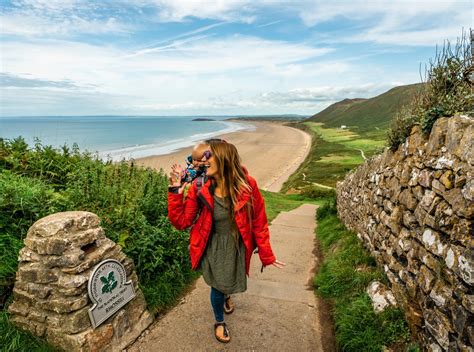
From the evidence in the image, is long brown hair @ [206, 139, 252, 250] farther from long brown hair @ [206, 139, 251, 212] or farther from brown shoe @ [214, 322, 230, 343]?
brown shoe @ [214, 322, 230, 343]

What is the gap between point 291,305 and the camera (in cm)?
442

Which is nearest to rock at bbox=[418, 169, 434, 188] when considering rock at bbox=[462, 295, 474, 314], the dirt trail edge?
rock at bbox=[462, 295, 474, 314]

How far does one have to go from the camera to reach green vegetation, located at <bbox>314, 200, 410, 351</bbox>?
3238mm

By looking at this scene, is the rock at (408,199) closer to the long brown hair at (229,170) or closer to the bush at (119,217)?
the long brown hair at (229,170)

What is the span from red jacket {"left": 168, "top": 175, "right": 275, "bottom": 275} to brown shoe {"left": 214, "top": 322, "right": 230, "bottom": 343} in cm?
94

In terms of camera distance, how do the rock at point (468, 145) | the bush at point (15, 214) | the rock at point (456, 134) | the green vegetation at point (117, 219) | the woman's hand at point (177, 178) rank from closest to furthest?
the rock at point (468, 145)
the rock at point (456, 134)
the woman's hand at point (177, 178)
the bush at point (15, 214)
the green vegetation at point (117, 219)

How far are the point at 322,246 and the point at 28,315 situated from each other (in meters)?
5.81

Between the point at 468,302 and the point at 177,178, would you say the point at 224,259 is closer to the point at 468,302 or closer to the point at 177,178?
the point at 177,178

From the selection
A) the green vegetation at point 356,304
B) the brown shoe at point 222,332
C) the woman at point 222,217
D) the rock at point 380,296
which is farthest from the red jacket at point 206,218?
the rock at point 380,296

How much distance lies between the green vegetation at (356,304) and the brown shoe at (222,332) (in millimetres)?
1335

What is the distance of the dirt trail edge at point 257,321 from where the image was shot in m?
3.61

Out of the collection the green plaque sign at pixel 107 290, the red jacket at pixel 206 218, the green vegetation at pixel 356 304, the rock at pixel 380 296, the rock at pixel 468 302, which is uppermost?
the red jacket at pixel 206 218

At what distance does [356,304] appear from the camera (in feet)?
12.3

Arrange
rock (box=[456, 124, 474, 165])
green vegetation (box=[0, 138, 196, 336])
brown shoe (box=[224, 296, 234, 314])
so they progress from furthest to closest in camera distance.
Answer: brown shoe (box=[224, 296, 234, 314]), green vegetation (box=[0, 138, 196, 336]), rock (box=[456, 124, 474, 165])
